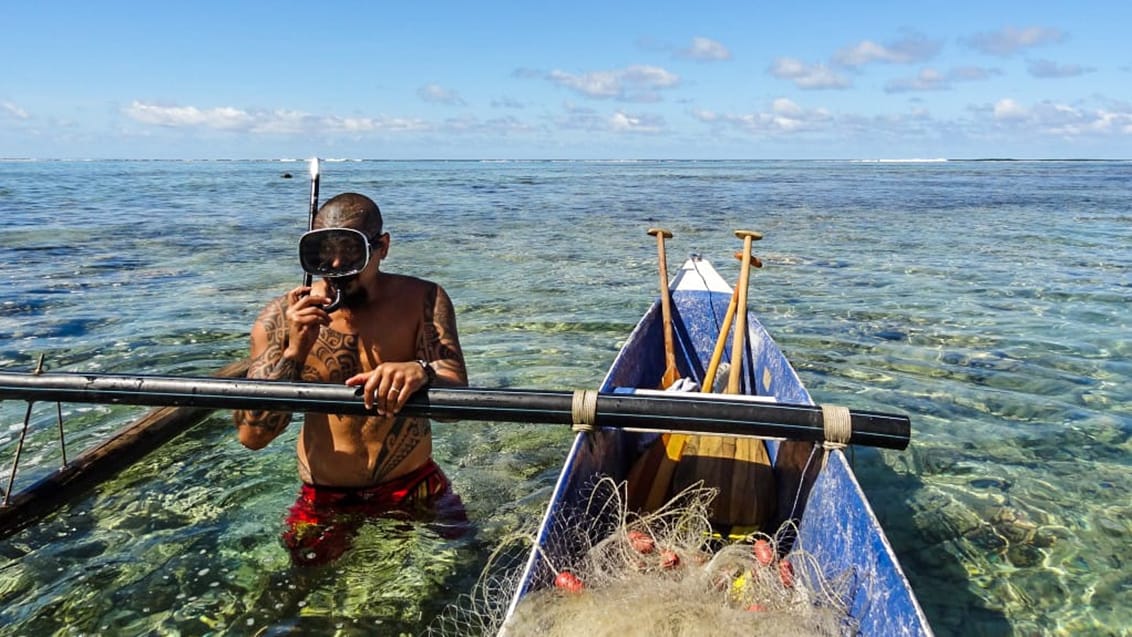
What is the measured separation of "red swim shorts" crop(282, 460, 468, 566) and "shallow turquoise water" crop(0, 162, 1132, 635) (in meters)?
0.13

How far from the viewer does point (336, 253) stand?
135 inches

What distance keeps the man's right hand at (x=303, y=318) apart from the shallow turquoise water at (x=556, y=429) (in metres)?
1.48

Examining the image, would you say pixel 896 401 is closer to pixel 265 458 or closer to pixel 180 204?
pixel 265 458

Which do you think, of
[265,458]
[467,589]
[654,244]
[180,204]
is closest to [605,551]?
[467,589]

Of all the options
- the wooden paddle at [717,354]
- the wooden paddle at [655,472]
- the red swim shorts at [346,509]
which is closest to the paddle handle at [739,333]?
the wooden paddle at [717,354]

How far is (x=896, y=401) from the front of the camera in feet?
23.6

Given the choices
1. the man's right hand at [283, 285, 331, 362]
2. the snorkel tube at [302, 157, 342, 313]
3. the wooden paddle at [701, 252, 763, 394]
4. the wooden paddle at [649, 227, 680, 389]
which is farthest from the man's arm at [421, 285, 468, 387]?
the wooden paddle at [649, 227, 680, 389]

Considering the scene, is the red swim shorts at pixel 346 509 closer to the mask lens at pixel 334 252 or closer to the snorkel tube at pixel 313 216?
the snorkel tube at pixel 313 216

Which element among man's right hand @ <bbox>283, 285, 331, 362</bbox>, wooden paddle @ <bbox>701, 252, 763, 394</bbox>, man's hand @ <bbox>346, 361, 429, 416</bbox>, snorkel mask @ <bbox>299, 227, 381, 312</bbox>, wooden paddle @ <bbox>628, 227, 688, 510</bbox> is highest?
snorkel mask @ <bbox>299, 227, 381, 312</bbox>

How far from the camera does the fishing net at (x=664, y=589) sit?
102 inches

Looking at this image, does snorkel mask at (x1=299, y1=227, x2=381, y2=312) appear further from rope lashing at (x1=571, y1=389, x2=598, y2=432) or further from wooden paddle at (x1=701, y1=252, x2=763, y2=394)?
wooden paddle at (x1=701, y1=252, x2=763, y2=394)

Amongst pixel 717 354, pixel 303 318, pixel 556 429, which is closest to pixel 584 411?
pixel 303 318

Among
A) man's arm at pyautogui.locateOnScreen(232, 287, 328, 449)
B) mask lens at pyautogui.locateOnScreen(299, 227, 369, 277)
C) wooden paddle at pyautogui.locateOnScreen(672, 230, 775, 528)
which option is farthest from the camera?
wooden paddle at pyautogui.locateOnScreen(672, 230, 775, 528)

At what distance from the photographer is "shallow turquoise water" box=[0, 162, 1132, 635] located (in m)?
4.18
